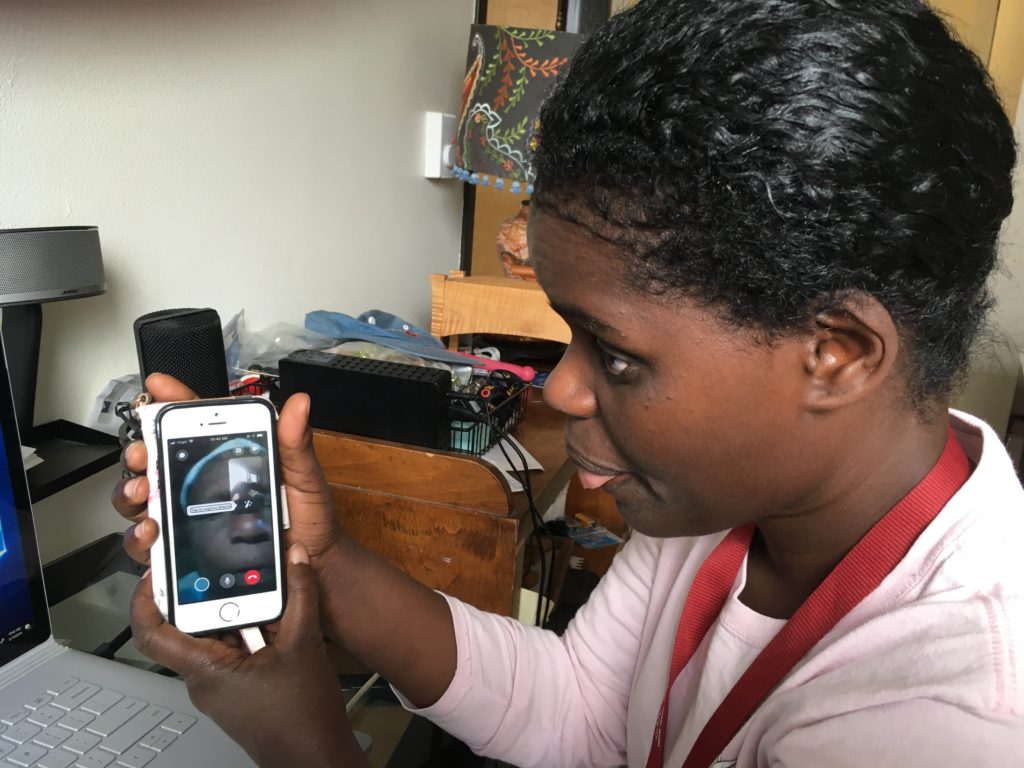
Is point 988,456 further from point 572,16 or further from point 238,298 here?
point 572,16

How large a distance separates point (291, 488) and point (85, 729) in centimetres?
22

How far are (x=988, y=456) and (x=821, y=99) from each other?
0.96ft

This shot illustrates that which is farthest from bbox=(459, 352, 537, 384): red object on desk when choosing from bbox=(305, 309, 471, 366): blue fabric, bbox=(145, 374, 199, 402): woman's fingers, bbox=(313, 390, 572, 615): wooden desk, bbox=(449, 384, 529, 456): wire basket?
bbox=(145, 374, 199, 402): woman's fingers

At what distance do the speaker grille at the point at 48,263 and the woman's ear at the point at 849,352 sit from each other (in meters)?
0.62

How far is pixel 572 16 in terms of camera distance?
6.04 ft

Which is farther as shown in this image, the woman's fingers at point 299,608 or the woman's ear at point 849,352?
the woman's fingers at point 299,608

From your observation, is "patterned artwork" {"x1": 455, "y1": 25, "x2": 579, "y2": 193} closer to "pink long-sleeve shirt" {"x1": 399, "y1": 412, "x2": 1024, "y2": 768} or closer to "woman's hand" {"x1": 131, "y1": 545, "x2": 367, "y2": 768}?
"pink long-sleeve shirt" {"x1": 399, "y1": 412, "x2": 1024, "y2": 768}

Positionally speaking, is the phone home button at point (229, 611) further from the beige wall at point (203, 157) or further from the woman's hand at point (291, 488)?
the beige wall at point (203, 157)

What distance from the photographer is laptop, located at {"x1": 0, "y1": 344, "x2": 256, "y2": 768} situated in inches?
21.0

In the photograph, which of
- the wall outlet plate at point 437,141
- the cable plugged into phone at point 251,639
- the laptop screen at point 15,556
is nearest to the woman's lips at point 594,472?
the cable plugged into phone at point 251,639

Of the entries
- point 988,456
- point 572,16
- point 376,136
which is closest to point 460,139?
point 376,136

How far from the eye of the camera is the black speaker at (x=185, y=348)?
0.63 metres

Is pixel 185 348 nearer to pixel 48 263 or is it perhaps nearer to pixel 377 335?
pixel 48 263

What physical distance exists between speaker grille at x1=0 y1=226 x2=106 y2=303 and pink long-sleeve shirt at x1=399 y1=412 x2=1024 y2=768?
46 centimetres
